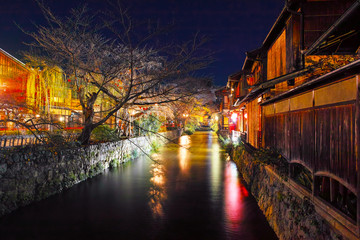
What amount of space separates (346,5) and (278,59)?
3475mm

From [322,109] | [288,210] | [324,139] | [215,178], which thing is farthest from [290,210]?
[215,178]

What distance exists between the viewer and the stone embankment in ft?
26.0

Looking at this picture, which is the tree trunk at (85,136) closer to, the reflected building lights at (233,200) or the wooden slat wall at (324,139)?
the reflected building lights at (233,200)

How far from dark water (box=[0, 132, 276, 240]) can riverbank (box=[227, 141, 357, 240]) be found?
2.25ft

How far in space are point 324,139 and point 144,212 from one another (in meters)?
6.94

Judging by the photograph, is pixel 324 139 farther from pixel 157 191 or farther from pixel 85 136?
pixel 85 136

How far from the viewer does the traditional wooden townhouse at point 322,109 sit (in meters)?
3.76

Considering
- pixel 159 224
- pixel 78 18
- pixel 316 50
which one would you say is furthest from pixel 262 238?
pixel 78 18

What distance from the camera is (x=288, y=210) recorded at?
6.00 m

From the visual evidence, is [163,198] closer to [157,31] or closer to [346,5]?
[157,31]

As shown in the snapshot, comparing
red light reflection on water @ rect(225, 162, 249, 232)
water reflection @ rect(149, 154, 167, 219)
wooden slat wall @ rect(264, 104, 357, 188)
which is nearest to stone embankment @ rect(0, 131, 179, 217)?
water reflection @ rect(149, 154, 167, 219)

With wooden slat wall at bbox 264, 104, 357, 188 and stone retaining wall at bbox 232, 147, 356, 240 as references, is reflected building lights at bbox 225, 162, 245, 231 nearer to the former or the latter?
stone retaining wall at bbox 232, 147, 356, 240

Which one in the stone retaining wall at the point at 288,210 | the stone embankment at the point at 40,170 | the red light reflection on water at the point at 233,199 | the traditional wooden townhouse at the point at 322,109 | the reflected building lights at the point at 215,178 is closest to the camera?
the traditional wooden townhouse at the point at 322,109

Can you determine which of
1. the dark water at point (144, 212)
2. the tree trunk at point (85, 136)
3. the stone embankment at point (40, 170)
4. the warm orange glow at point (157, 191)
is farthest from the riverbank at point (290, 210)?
the tree trunk at point (85, 136)
